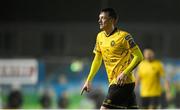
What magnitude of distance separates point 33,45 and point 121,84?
19800 millimetres

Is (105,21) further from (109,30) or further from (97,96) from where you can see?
(97,96)

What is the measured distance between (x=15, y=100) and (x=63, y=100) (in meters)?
1.34

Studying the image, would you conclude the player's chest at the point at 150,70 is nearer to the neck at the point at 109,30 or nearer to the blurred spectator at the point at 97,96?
the neck at the point at 109,30

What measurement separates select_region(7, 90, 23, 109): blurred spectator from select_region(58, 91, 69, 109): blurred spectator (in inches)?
42.9

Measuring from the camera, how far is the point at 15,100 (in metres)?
18.6

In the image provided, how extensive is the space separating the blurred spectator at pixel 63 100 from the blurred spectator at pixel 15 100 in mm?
1090

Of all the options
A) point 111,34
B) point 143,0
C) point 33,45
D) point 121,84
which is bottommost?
point 33,45

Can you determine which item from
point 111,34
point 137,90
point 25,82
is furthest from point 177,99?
point 111,34

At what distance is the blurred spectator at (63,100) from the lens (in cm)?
1843

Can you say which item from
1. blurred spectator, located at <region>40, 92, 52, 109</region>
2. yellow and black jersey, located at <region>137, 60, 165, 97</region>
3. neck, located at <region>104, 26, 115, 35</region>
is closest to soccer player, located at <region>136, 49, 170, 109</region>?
yellow and black jersey, located at <region>137, 60, 165, 97</region>

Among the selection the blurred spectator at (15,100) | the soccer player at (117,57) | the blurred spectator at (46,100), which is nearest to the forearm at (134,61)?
the soccer player at (117,57)

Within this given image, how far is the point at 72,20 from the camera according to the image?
1126 inches

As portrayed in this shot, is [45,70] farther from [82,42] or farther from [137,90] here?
[82,42]

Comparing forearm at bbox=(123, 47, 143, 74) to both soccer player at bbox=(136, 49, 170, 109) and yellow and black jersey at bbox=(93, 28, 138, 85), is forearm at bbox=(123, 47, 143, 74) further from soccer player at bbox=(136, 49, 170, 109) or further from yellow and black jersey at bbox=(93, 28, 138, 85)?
soccer player at bbox=(136, 49, 170, 109)
